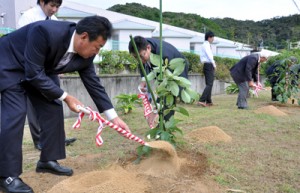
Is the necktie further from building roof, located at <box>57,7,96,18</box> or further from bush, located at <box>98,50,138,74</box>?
building roof, located at <box>57,7,96,18</box>

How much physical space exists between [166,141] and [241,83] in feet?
15.7

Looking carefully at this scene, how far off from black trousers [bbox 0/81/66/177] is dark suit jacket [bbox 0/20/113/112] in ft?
0.39

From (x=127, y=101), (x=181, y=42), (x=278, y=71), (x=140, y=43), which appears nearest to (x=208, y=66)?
(x=278, y=71)

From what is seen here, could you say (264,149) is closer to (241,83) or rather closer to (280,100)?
(241,83)

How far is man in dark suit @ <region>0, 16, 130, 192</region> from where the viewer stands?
257 cm

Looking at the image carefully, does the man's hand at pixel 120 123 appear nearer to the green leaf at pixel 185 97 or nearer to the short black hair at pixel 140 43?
the green leaf at pixel 185 97

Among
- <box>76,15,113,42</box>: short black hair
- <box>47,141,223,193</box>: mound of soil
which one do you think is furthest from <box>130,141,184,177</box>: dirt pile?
<box>76,15,113,42</box>: short black hair

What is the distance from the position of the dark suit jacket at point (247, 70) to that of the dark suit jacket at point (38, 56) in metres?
5.08

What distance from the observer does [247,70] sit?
23.8ft

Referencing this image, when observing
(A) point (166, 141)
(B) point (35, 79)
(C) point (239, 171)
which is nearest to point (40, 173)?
(B) point (35, 79)

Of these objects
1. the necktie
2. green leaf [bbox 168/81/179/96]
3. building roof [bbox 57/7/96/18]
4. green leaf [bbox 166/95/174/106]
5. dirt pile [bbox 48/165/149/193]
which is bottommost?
dirt pile [bbox 48/165/149/193]

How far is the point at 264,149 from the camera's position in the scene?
3.92m

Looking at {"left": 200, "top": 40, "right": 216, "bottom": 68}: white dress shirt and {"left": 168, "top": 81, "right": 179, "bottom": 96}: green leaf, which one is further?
{"left": 200, "top": 40, "right": 216, "bottom": 68}: white dress shirt

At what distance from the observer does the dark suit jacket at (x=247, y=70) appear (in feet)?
23.8
